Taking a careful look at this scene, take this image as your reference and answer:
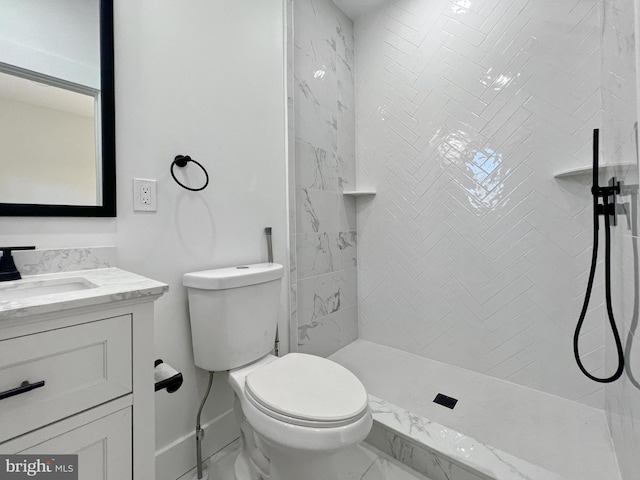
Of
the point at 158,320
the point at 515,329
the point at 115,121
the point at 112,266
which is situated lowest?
the point at 515,329

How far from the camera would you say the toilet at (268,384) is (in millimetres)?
838

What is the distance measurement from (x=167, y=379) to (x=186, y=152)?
883 millimetres

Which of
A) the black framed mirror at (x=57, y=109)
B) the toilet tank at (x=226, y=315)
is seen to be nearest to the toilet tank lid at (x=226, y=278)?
the toilet tank at (x=226, y=315)

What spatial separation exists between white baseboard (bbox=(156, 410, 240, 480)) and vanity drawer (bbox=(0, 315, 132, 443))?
74 centimetres

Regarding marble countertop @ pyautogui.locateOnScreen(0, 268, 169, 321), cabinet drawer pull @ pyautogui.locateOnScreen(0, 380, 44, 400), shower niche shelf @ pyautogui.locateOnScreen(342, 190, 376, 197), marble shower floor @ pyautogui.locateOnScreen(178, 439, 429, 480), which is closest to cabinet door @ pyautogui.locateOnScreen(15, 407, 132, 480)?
cabinet drawer pull @ pyautogui.locateOnScreen(0, 380, 44, 400)

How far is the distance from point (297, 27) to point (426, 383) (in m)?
2.26

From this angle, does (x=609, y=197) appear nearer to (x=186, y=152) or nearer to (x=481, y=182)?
(x=481, y=182)

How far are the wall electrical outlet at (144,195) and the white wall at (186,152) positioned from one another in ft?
0.07

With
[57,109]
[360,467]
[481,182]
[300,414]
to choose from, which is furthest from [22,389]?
[481,182]

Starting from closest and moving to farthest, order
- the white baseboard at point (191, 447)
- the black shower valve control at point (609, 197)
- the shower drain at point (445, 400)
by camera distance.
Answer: the black shower valve control at point (609, 197)
the white baseboard at point (191, 447)
the shower drain at point (445, 400)

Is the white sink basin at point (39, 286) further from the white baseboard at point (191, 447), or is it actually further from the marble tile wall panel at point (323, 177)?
the marble tile wall panel at point (323, 177)

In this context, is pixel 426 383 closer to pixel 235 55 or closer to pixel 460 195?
pixel 460 195

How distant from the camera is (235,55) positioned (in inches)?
55.2

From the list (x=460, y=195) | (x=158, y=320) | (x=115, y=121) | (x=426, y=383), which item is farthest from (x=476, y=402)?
(x=115, y=121)
